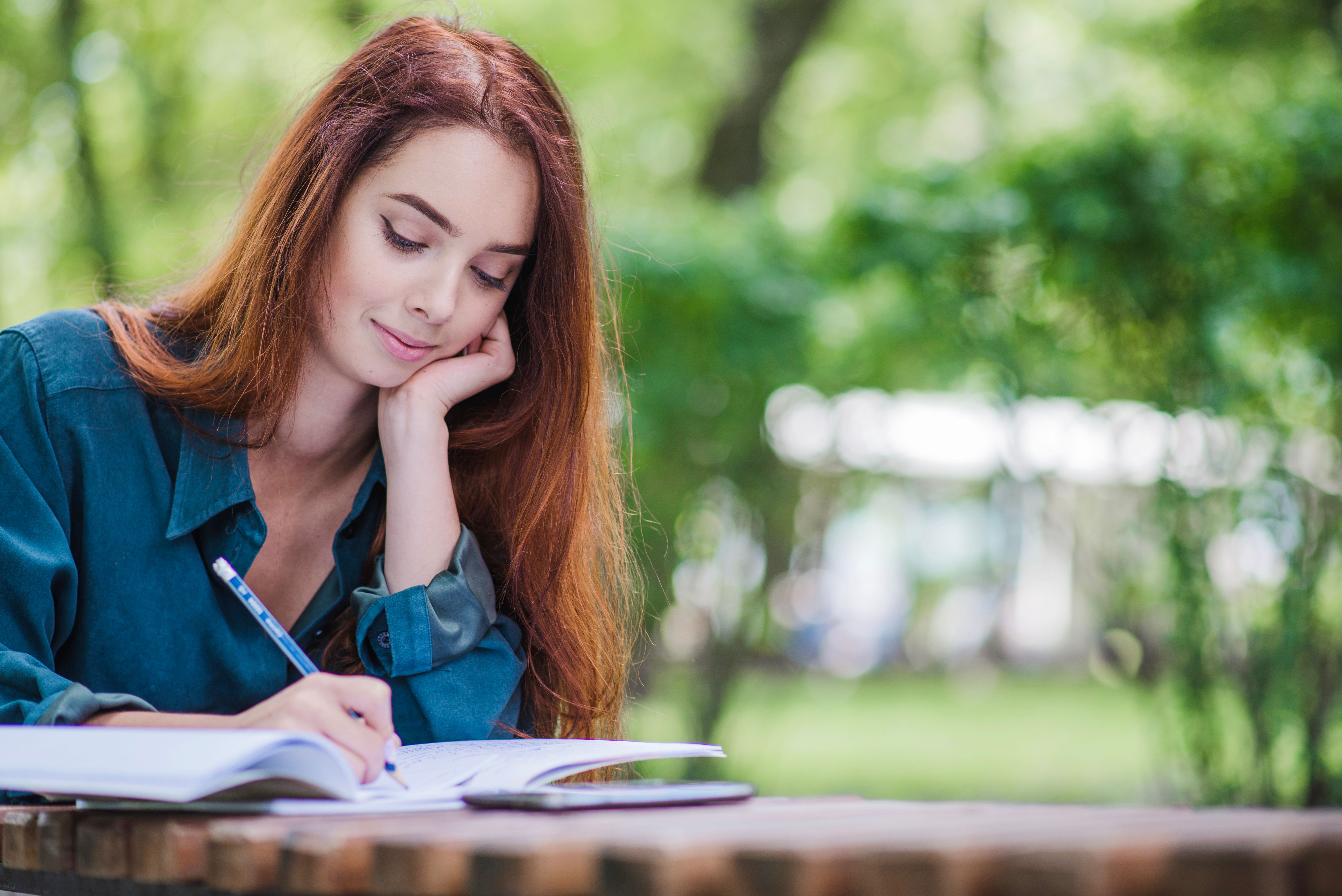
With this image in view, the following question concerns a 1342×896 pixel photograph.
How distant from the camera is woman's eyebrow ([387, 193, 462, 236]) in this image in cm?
179

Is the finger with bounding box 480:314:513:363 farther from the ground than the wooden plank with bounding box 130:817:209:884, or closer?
farther from the ground

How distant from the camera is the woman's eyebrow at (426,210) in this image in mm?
1795

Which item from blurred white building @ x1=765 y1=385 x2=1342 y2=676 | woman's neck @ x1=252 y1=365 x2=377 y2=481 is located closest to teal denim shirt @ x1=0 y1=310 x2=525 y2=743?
woman's neck @ x1=252 y1=365 x2=377 y2=481

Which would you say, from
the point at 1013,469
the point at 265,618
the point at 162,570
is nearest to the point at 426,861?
the point at 265,618

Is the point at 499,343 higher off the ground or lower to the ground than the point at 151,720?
higher

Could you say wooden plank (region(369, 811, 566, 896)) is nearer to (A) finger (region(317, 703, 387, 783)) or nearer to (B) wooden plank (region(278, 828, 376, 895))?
(B) wooden plank (region(278, 828, 376, 895))

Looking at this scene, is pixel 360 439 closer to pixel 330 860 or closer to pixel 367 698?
pixel 367 698

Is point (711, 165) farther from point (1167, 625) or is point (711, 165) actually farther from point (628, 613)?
point (628, 613)

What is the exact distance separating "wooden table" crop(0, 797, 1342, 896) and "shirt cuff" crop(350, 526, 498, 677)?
70 centimetres

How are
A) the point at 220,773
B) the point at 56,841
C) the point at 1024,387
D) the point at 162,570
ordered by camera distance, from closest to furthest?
the point at 220,773
the point at 56,841
the point at 162,570
the point at 1024,387

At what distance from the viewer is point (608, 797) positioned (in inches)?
43.9

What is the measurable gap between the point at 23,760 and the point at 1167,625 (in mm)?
4751

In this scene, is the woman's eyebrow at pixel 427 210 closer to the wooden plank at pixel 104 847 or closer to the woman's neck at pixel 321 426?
the woman's neck at pixel 321 426

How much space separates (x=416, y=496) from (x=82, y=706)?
670mm
